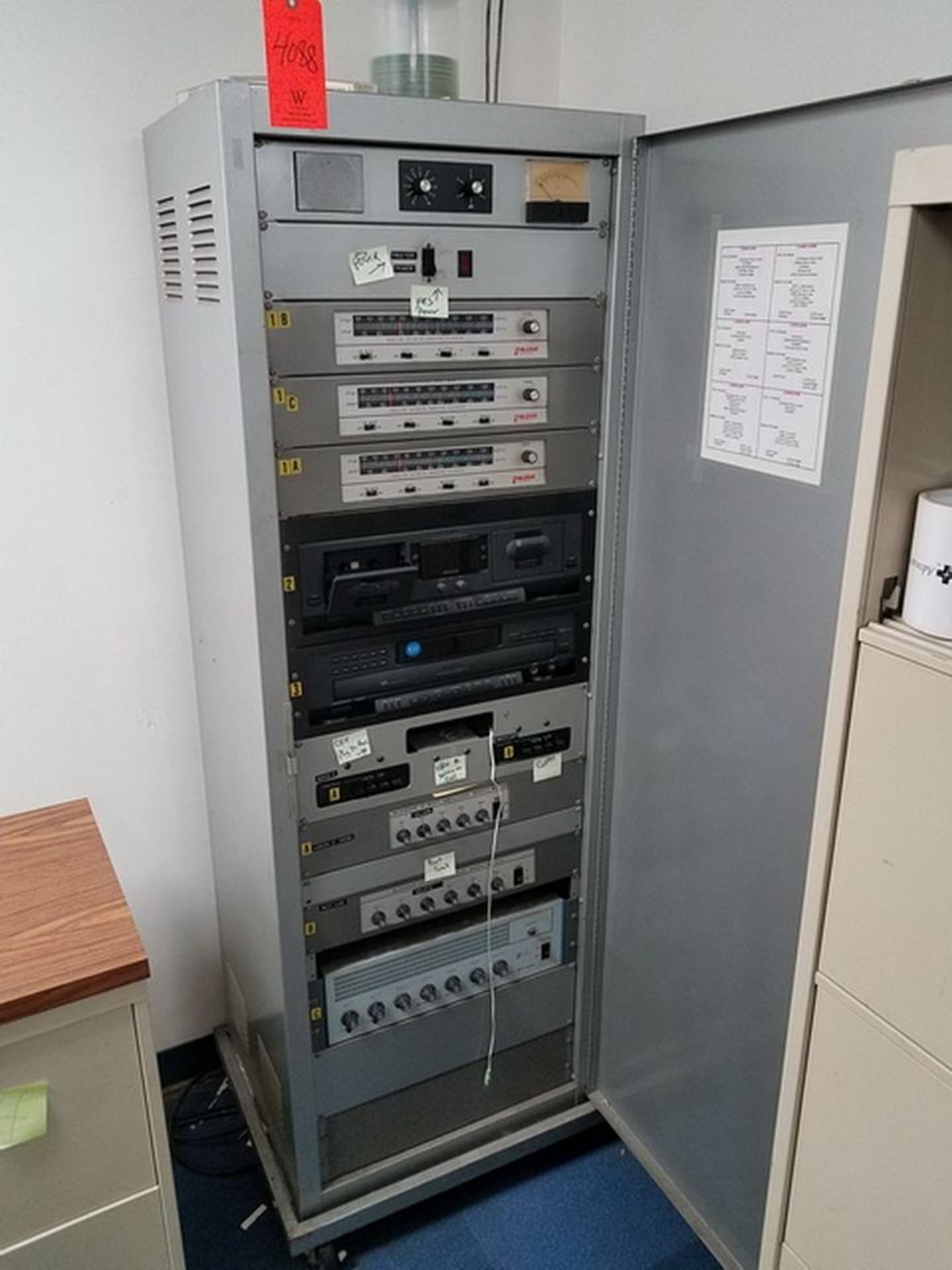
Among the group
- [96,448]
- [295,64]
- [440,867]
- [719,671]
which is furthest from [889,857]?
[96,448]

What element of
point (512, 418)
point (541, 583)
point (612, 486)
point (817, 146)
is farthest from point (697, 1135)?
point (817, 146)

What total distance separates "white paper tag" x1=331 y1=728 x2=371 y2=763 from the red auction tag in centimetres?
80

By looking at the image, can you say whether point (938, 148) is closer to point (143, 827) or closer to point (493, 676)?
point (493, 676)

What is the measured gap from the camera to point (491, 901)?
1.69 metres

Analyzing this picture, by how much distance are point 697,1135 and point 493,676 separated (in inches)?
32.9

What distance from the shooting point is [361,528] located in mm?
1364

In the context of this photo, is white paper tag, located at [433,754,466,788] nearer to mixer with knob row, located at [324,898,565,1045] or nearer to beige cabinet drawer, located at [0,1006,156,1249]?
mixer with knob row, located at [324,898,565,1045]

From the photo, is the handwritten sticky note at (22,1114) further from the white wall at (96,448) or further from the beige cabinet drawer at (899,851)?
the beige cabinet drawer at (899,851)

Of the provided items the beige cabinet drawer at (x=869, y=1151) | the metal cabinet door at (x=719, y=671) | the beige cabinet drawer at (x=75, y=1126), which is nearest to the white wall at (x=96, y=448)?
the beige cabinet drawer at (x=75, y=1126)

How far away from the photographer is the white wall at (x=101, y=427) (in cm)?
142

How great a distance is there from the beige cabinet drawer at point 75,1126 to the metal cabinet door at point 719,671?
0.83 metres

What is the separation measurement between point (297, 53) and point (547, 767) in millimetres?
1061

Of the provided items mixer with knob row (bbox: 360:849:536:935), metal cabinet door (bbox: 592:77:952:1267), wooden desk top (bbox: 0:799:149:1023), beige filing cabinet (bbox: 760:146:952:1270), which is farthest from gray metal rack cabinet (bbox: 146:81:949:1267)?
beige filing cabinet (bbox: 760:146:952:1270)

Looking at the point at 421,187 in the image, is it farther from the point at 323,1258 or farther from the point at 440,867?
the point at 323,1258
